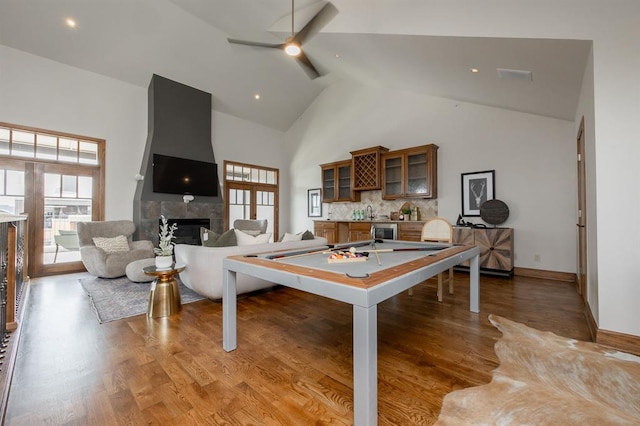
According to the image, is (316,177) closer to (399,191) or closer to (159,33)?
(399,191)

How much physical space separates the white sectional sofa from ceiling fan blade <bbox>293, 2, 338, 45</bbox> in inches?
103

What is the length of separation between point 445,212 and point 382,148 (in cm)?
183

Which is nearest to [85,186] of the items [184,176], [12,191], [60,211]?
[60,211]

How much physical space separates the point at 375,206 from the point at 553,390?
4.82 meters

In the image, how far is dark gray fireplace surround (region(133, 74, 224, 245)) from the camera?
5.21m

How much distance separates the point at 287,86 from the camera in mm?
6801

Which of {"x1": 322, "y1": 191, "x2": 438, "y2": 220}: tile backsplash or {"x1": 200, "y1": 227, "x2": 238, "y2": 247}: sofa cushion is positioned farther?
{"x1": 322, "y1": 191, "x2": 438, "y2": 220}: tile backsplash

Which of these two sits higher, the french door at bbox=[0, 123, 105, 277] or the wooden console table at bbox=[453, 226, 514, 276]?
the french door at bbox=[0, 123, 105, 277]

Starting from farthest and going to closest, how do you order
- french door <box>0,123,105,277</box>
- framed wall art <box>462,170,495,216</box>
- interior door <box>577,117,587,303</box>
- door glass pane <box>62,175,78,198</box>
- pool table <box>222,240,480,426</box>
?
door glass pane <box>62,175,78,198</box> < framed wall art <box>462,170,495,216</box> < french door <box>0,123,105,277</box> < interior door <box>577,117,587,303</box> < pool table <box>222,240,480,426</box>

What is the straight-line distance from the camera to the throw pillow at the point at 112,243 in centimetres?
438

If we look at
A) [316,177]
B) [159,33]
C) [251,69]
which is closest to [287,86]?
[251,69]

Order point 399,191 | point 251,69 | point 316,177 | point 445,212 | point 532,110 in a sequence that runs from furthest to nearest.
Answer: point 316,177, point 251,69, point 399,191, point 445,212, point 532,110

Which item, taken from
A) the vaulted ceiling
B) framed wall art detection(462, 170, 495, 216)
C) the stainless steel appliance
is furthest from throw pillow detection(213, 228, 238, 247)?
framed wall art detection(462, 170, 495, 216)

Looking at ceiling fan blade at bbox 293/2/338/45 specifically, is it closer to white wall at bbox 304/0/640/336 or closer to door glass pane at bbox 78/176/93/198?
white wall at bbox 304/0/640/336
